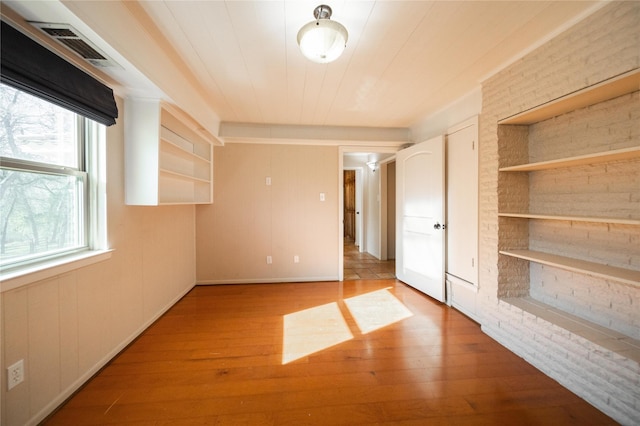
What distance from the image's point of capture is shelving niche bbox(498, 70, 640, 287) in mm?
1452

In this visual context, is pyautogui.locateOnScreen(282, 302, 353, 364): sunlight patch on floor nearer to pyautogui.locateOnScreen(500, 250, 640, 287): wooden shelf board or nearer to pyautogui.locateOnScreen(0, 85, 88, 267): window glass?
pyautogui.locateOnScreen(500, 250, 640, 287): wooden shelf board

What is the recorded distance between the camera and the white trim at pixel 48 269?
1.18 metres

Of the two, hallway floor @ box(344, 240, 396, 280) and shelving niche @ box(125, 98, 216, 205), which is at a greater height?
shelving niche @ box(125, 98, 216, 205)

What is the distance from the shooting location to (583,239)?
1.77 metres

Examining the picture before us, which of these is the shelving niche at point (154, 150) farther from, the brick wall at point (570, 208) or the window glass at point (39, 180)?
the brick wall at point (570, 208)

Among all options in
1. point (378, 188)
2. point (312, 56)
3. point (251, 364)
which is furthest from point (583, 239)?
point (378, 188)

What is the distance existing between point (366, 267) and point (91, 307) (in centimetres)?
395

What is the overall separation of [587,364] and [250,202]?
3.63m

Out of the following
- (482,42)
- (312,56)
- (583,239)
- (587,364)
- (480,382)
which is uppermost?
(482,42)

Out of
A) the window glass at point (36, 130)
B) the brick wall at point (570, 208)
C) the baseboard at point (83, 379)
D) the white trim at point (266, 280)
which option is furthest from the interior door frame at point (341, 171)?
the window glass at point (36, 130)

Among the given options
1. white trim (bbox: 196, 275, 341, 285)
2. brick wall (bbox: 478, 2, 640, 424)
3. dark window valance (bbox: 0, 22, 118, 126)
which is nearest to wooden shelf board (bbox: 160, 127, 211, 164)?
dark window valance (bbox: 0, 22, 118, 126)

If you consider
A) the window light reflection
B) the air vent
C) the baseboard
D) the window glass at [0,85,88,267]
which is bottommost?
the window light reflection

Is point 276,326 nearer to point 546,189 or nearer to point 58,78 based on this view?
point 58,78

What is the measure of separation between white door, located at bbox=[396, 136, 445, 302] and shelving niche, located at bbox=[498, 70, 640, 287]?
32.2 inches
